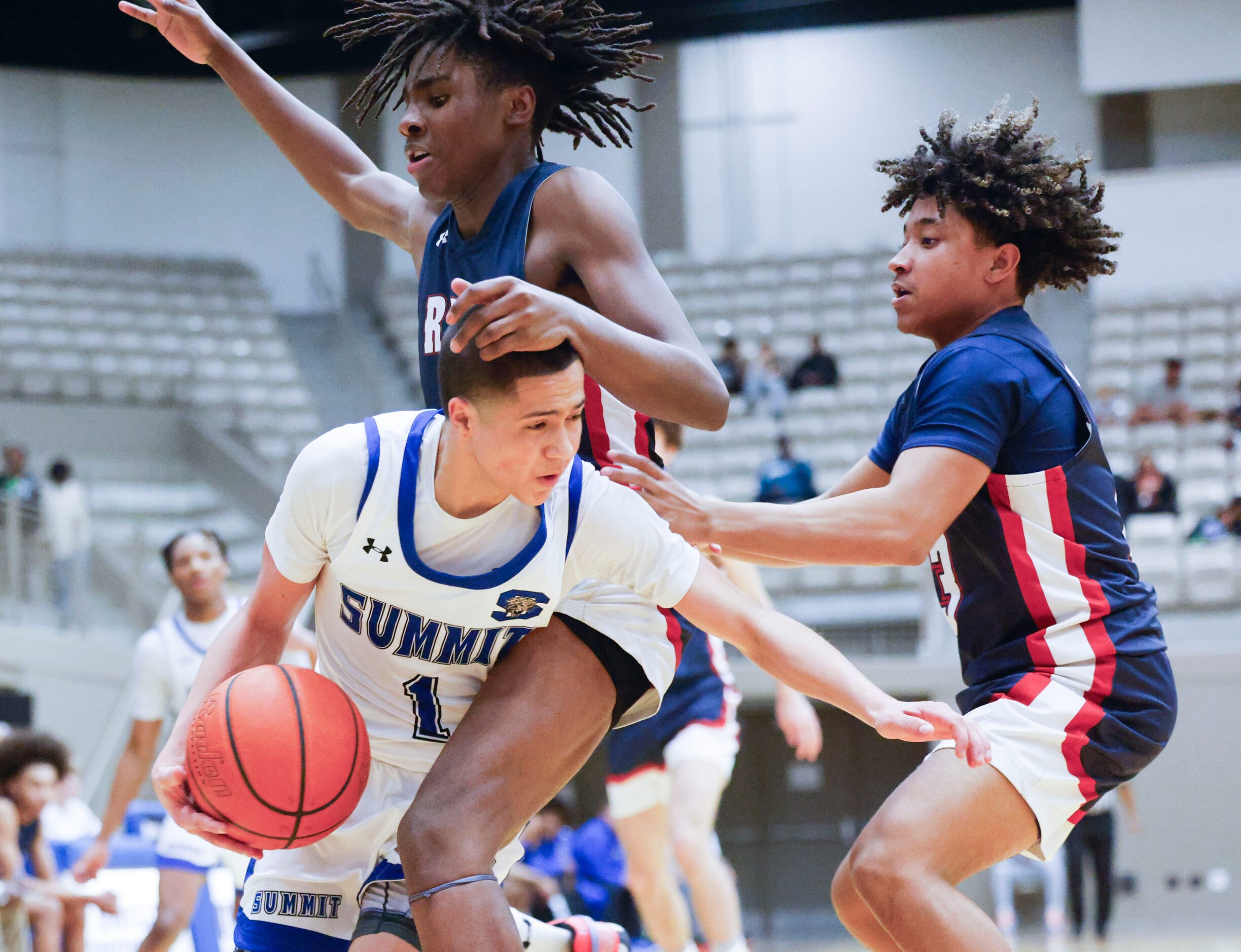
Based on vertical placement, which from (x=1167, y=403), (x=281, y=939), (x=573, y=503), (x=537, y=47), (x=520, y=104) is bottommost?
(x=281, y=939)

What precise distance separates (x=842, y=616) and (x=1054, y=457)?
7.45 meters

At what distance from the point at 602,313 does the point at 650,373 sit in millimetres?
261

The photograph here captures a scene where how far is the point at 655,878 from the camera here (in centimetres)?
525

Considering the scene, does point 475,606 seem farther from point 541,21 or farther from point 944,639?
point 944,639

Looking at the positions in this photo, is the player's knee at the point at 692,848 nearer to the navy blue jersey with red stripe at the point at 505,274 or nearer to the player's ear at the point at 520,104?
the navy blue jersey with red stripe at the point at 505,274

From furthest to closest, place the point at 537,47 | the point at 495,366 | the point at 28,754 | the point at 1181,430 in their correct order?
the point at 1181,430
the point at 28,754
the point at 537,47
the point at 495,366

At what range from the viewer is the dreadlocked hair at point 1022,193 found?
128 inches

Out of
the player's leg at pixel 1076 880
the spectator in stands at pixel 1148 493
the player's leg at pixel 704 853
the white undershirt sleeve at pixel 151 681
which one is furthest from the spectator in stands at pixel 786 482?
the white undershirt sleeve at pixel 151 681

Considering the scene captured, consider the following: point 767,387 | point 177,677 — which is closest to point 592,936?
point 177,677

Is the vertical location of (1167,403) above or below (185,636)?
above

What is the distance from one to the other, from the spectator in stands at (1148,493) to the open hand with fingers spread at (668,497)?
317 inches

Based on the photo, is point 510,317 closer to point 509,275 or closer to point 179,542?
point 509,275

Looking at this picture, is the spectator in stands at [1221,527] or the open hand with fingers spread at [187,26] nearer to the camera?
the open hand with fingers spread at [187,26]

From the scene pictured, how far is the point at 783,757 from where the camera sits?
11.9m
